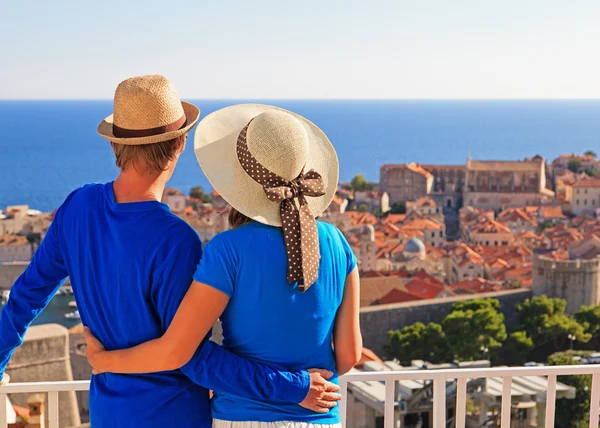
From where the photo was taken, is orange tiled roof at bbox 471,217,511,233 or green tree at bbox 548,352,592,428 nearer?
green tree at bbox 548,352,592,428

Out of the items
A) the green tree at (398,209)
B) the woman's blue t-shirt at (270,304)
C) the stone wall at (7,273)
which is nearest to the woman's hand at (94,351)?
the woman's blue t-shirt at (270,304)

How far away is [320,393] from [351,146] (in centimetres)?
7654

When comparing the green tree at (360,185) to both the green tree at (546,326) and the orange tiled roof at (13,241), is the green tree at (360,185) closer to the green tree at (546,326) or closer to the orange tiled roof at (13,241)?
the orange tiled roof at (13,241)

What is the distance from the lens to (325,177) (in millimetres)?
1143

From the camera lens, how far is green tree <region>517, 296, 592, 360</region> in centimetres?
1506

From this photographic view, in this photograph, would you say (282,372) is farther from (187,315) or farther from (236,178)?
(236,178)

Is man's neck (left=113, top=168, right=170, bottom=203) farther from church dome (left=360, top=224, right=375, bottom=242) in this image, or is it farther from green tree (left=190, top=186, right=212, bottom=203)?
green tree (left=190, top=186, right=212, bottom=203)

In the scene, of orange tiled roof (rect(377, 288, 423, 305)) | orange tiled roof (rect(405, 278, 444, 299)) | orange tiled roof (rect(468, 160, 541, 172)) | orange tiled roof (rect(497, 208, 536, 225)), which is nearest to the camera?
orange tiled roof (rect(377, 288, 423, 305))

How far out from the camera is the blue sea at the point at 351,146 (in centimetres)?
5400

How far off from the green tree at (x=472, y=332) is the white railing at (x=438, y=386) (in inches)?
503

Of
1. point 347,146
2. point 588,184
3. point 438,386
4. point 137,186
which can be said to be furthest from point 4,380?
point 347,146

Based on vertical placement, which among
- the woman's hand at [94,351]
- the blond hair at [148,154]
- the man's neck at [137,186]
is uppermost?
the blond hair at [148,154]

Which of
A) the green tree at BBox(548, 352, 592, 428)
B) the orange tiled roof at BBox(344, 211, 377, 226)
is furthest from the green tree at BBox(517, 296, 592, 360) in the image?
the orange tiled roof at BBox(344, 211, 377, 226)

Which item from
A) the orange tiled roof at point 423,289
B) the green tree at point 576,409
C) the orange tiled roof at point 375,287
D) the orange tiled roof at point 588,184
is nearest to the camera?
the green tree at point 576,409
